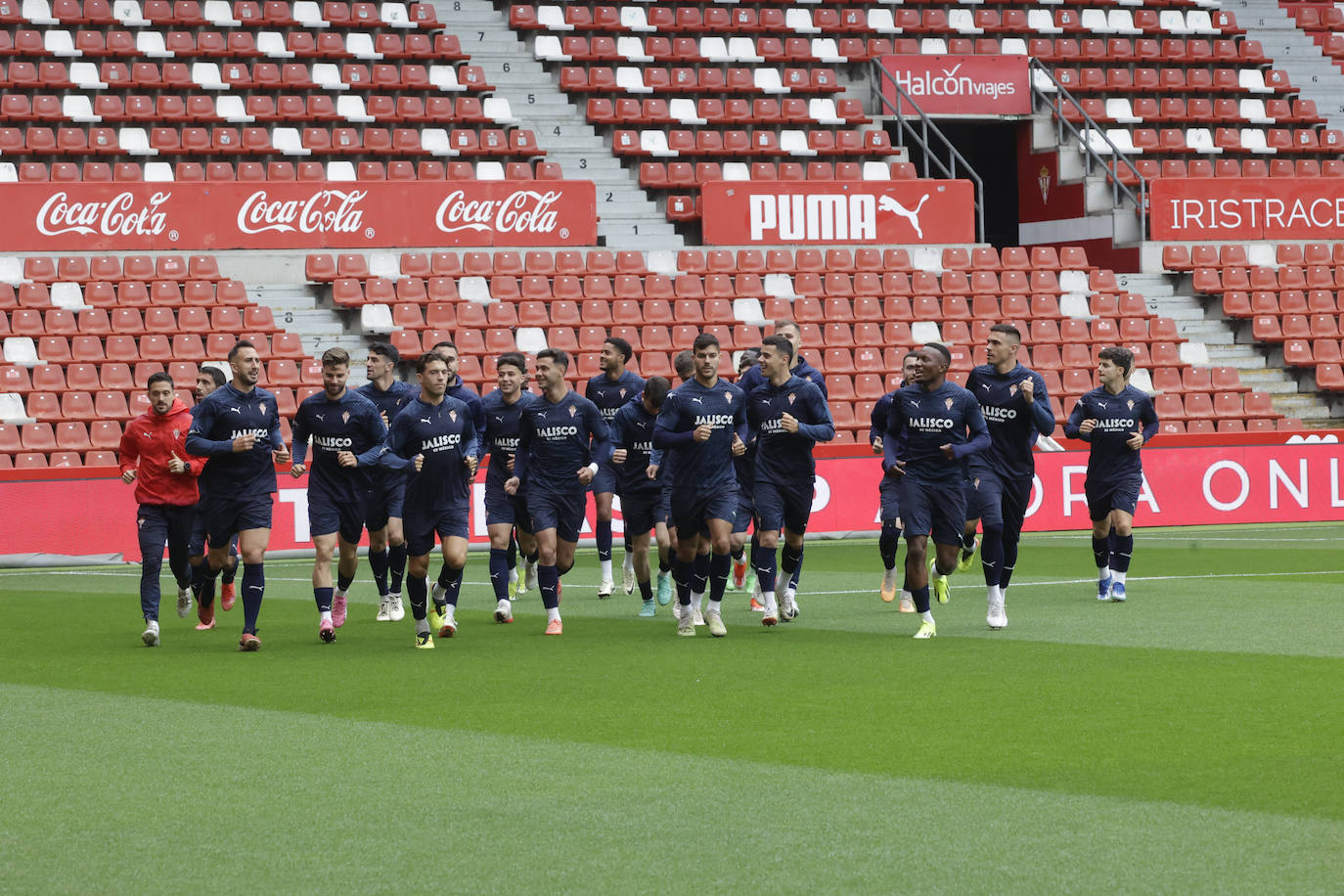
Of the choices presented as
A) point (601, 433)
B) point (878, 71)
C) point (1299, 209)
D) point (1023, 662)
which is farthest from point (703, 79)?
point (1023, 662)

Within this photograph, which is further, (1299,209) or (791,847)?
(1299,209)

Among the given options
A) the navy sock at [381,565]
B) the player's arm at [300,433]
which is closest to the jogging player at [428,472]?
the player's arm at [300,433]

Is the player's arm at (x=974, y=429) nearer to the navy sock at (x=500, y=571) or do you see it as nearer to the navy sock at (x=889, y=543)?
the navy sock at (x=889, y=543)

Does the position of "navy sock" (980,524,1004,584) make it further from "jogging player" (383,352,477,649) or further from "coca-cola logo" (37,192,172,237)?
"coca-cola logo" (37,192,172,237)

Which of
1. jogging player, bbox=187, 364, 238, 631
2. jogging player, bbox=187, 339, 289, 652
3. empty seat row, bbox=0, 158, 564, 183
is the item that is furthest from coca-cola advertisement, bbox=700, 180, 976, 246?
jogging player, bbox=187, 339, 289, 652

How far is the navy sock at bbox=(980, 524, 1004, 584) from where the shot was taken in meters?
13.5

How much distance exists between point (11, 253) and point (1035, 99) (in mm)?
19287

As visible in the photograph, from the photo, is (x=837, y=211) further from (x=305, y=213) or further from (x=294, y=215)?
(x=294, y=215)

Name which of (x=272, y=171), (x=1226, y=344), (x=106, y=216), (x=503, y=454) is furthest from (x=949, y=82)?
(x=503, y=454)

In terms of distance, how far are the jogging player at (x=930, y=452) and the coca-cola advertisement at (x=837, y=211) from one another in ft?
59.3

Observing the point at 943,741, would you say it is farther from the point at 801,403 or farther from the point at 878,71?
the point at 878,71

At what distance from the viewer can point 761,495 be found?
45.5 ft

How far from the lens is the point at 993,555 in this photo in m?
13.6

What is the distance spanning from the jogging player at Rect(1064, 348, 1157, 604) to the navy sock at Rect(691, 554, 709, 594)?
392cm
